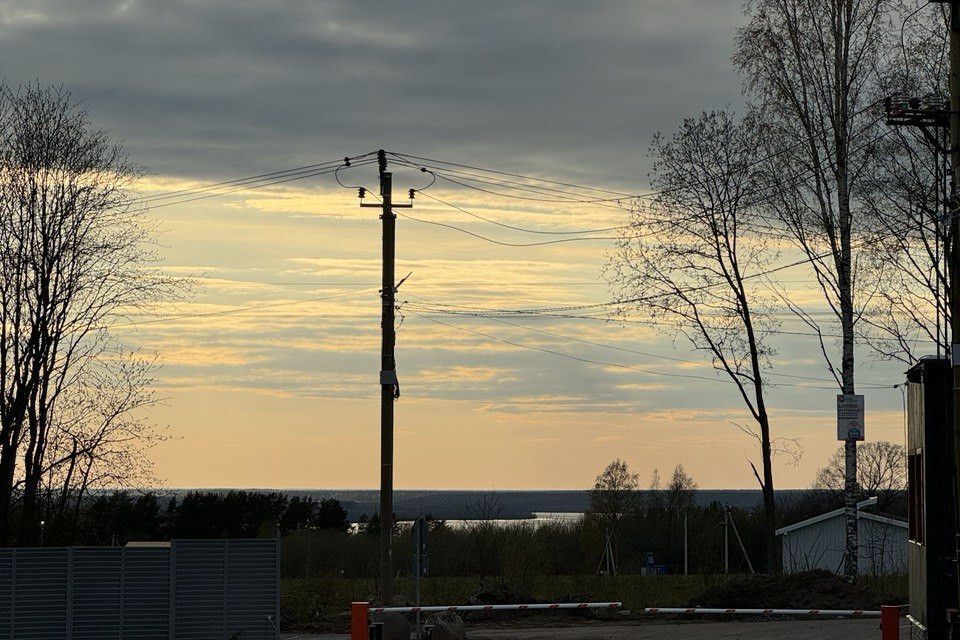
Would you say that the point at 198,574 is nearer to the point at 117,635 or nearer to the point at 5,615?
the point at 117,635

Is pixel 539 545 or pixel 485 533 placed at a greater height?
pixel 485 533

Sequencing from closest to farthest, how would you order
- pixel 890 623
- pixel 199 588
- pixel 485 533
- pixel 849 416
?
pixel 890 623, pixel 199 588, pixel 849 416, pixel 485 533

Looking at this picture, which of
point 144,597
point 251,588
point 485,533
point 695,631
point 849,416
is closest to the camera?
point 144,597

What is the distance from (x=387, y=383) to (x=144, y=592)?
7077mm

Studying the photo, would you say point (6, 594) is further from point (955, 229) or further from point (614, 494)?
point (614, 494)

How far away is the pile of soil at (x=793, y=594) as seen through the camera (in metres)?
31.2

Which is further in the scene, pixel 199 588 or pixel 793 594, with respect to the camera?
pixel 793 594

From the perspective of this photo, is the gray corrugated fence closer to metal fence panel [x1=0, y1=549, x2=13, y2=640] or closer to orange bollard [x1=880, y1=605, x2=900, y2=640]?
metal fence panel [x1=0, y1=549, x2=13, y2=640]

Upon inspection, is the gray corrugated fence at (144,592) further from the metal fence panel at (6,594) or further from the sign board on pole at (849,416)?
the sign board on pole at (849,416)

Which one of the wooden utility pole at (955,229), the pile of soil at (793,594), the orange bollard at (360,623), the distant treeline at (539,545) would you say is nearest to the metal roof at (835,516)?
the distant treeline at (539,545)

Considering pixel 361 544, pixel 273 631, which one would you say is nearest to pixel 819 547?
pixel 361 544

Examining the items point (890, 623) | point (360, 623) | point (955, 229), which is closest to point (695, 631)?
point (360, 623)

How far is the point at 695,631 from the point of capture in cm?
2867

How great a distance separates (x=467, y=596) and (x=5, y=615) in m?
13.4
